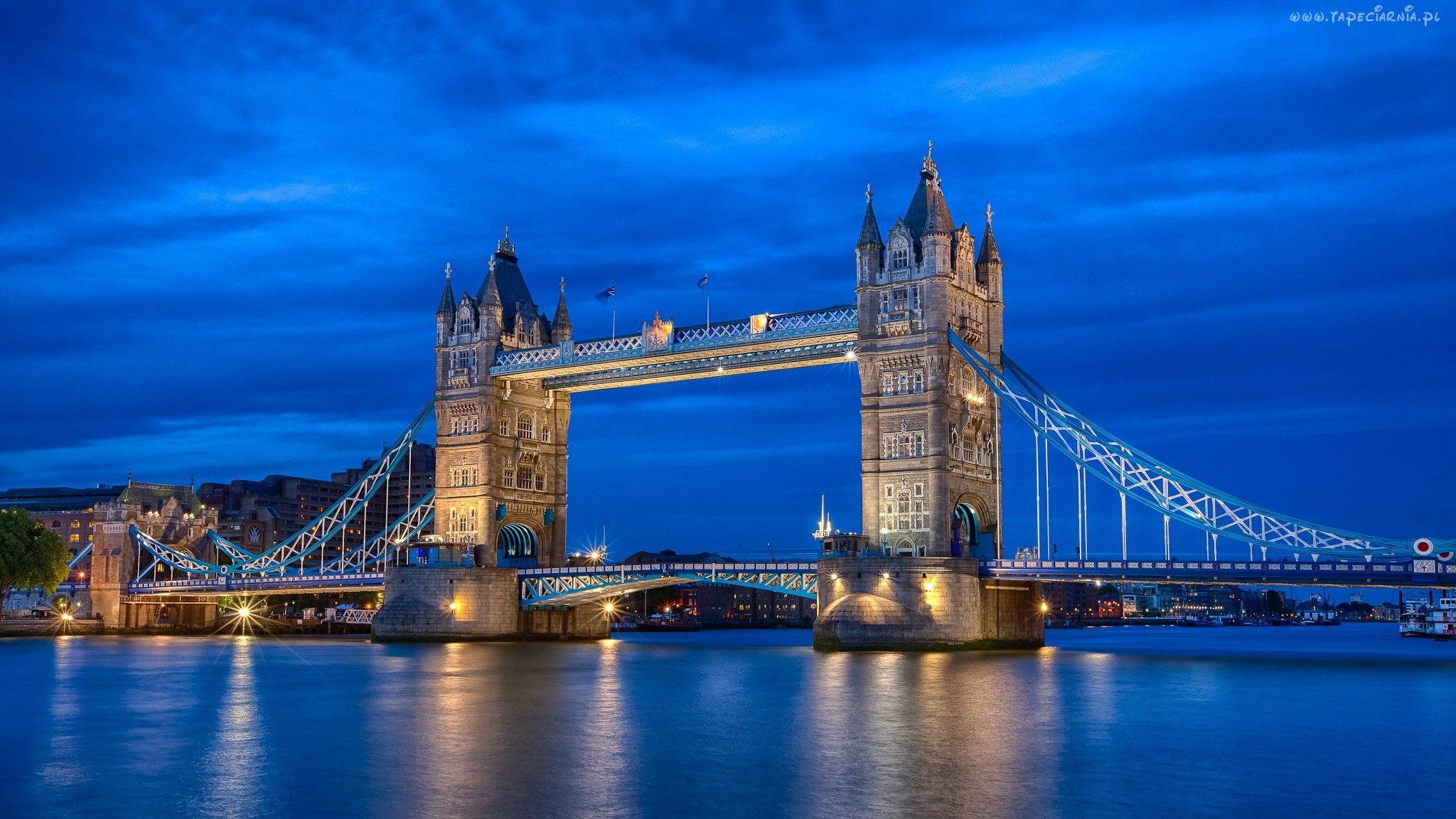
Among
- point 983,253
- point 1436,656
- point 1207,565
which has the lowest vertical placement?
point 1436,656

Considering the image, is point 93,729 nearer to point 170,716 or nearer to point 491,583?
point 170,716

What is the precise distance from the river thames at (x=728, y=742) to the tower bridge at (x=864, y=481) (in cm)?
899

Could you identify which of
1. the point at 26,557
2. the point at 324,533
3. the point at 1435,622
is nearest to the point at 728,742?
the point at 324,533

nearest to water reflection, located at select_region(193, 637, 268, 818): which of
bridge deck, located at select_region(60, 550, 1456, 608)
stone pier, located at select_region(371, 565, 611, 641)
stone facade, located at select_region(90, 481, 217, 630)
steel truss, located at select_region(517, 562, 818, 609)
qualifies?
steel truss, located at select_region(517, 562, 818, 609)

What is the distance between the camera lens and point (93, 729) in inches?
1387

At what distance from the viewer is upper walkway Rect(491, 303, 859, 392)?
77.6 m

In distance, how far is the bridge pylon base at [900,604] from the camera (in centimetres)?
6856

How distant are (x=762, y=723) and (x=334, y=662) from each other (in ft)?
117

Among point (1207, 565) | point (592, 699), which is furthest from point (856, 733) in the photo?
point (1207, 565)

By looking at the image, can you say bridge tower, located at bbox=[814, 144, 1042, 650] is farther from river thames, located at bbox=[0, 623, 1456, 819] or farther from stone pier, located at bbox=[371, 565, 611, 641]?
stone pier, located at bbox=[371, 565, 611, 641]

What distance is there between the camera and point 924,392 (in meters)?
72.9

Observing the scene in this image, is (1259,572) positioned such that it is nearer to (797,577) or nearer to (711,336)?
(797,577)

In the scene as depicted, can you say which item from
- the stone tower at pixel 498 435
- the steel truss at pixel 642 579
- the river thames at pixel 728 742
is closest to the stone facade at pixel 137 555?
the stone tower at pixel 498 435

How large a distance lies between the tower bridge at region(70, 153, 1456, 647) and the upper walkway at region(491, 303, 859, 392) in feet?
0.44
